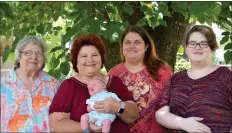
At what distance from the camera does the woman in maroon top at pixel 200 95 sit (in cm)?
283

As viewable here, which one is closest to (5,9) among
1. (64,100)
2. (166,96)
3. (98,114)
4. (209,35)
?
(64,100)

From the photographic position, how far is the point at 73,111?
2.94 m

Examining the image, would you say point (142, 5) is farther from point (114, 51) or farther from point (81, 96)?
point (81, 96)

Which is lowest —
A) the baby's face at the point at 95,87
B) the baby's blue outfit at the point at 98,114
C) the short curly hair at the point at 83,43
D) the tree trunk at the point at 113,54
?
the baby's blue outfit at the point at 98,114

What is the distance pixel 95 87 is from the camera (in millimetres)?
2885

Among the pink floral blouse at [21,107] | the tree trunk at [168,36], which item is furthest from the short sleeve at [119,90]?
the tree trunk at [168,36]

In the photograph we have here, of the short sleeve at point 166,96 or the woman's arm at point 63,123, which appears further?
the short sleeve at point 166,96

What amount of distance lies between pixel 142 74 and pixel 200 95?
2.08ft

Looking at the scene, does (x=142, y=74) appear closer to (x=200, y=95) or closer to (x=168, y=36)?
(x=200, y=95)

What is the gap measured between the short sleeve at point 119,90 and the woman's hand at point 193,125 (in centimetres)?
44

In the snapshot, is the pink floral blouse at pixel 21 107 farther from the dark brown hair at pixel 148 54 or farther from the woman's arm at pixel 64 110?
the dark brown hair at pixel 148 54

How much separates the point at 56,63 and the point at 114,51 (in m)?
0.67

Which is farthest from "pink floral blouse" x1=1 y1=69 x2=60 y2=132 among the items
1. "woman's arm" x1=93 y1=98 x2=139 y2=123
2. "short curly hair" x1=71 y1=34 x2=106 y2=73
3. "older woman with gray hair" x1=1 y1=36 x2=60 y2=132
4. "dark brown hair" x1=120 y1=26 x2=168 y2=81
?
"dark brown hair" x1=120 y1=26 x2=168 y2=81

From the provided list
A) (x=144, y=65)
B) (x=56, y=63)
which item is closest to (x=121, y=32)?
(x=144, y=65)
